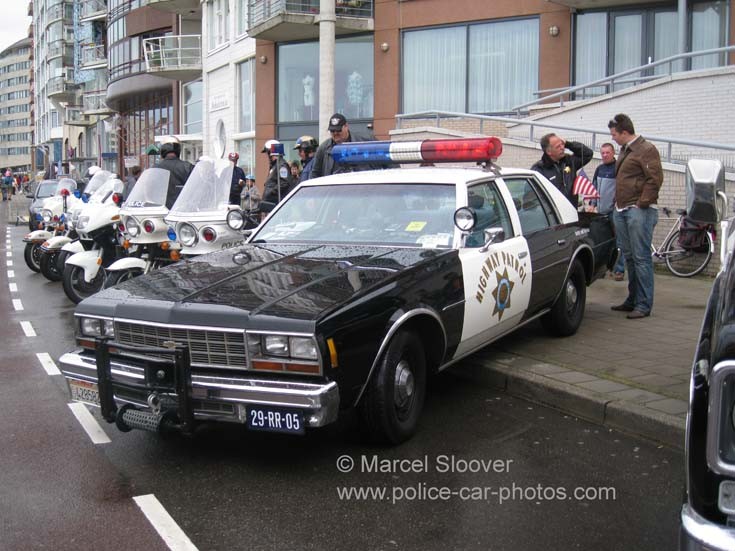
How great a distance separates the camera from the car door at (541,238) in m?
6.45

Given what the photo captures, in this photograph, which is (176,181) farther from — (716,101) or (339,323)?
(716,101)

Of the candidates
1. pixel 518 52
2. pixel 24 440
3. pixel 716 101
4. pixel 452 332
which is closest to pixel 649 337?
pixel 452 332

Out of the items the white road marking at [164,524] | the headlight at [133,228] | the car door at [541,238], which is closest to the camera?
the white road marking at [164,524]

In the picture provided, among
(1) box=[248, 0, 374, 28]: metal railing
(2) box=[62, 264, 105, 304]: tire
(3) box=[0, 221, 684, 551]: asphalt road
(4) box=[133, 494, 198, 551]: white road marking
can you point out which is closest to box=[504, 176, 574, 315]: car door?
(3) box=[0, 221, 684, 551]: asphalt road

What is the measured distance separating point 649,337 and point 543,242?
4.90 ft

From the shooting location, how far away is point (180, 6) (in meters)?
34.4

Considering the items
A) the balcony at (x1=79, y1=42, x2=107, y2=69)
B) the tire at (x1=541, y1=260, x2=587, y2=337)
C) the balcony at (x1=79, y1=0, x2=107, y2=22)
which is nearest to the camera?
the tire at (x1=541, y1=260, x2=587, y2=337)

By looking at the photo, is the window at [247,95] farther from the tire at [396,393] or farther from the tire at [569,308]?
the tire at [396,393]

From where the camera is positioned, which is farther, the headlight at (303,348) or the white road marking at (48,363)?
the white road marking at (48,363)

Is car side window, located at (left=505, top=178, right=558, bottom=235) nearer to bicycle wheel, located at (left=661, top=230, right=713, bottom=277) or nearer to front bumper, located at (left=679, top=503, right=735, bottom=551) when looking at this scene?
front bumper, located at (left=679, top=503, right=735, bottom=551)

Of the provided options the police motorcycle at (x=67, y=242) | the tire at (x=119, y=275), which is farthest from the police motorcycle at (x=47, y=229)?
the tire at (x=119, y=275)

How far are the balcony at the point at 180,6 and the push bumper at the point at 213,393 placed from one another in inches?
1248

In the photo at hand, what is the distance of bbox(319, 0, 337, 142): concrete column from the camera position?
16156mm

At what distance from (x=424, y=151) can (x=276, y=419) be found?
314 cm
